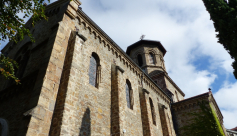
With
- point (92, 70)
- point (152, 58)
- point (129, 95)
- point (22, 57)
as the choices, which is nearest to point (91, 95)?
point (92, 70)

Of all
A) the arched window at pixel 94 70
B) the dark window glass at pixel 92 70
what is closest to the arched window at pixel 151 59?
the arched window at pixel 94 70

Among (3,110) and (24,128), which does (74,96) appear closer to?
(24,128)

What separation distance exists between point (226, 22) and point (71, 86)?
7.91 metres

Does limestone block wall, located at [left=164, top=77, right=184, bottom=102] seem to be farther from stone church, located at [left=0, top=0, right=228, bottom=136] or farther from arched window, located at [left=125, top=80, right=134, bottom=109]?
arched window, located at [left=125, top=80, right=134, bottom=109]

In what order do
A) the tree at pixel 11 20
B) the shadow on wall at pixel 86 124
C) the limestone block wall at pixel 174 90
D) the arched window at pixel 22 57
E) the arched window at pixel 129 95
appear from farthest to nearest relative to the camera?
the limestone block wall at pixel 174 90
the arched window at pixel 129 95
the arched window at pixel 22 57
the shadow on wall at pixel 86 124
the tree at pixel 11 20

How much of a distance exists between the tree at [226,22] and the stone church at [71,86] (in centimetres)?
316

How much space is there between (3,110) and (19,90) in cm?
122

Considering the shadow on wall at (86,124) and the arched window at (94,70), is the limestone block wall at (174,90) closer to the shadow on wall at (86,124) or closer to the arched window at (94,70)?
the arched window at (94,70)

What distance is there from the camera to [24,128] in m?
5.17

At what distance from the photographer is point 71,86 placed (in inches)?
270

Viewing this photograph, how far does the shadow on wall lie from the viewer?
7.07 meters

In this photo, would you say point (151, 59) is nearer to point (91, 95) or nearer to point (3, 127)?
point (91, 95)

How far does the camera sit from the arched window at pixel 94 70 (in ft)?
30.0

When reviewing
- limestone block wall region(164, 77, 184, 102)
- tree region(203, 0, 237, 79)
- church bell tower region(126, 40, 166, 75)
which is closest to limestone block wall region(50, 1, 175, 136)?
tree region(203, 0, 237, 79)
